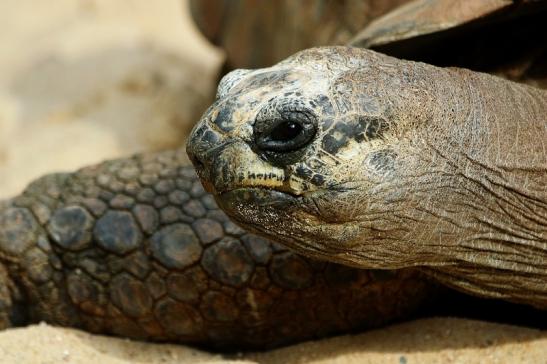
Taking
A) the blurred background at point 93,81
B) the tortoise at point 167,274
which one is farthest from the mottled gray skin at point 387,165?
the blurred background at point 93,81

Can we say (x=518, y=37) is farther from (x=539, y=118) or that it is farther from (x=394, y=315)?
(x=394, y=315)

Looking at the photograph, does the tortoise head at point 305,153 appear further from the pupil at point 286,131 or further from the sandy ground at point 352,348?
the sandy ground at point 352,348

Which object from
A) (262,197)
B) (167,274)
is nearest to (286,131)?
(262,197)

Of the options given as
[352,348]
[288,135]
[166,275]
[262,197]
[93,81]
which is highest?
[93,81]

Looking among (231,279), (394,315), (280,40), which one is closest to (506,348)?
(394,315)

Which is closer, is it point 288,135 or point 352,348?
point 288,135

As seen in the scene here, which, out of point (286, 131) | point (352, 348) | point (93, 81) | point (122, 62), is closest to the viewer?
point (286, 131)

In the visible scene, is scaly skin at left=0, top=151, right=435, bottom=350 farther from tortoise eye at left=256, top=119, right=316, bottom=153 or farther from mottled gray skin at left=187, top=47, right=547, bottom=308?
tortoise eye at left=256, top=119, right=316, bottom=153

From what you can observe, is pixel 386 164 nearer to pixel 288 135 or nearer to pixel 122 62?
pixel 288 135
